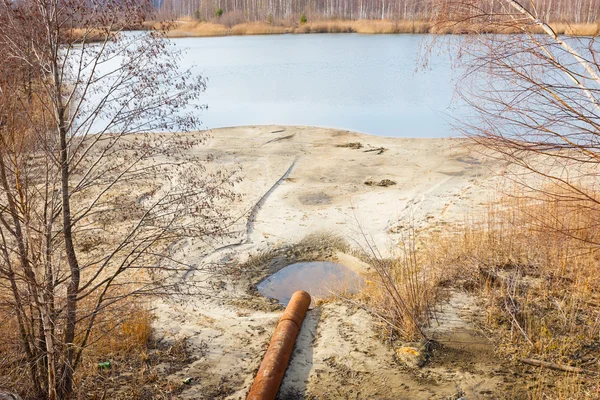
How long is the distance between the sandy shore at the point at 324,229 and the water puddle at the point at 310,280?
0.35 metres

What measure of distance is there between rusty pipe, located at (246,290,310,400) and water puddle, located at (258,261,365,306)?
0.82m

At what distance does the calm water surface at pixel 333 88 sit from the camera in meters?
15.8

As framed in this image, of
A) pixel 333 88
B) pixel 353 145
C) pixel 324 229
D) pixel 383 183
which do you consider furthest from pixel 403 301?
pixel 333 88

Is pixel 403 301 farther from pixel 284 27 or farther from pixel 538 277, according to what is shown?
pixel 284 27

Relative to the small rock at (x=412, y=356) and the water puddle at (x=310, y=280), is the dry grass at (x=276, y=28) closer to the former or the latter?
the water puddle at (x=310, y=280)

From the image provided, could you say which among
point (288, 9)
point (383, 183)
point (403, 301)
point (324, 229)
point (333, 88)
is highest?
point (288, 9)

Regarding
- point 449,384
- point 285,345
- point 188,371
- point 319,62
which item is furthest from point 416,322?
point 319,62

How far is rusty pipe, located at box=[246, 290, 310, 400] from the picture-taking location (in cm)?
491

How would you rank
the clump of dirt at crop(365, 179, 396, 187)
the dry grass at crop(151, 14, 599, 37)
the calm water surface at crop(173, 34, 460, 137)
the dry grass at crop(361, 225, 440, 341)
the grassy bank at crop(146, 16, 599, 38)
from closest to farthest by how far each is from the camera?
the dry grass at crop(361, 225, 440, 341) < the clump of dirt at crop(365, 179, 396, 187) < the calm water surface at crop(173, 34, 460, 137) < the dry grass at crop(151, 14, 599, 37) < the grassy bank at crop(146, 16, 599, 38)

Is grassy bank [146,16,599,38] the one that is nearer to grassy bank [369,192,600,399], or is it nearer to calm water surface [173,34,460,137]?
calm water surface [173,34,460,137]

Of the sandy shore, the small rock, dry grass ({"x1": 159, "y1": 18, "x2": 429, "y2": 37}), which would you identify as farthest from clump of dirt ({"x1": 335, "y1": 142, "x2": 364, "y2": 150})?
dry grass ({"x1": 159, "y1": 18, "x2": 429, "y2": 37})

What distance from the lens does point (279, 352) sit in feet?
17.5

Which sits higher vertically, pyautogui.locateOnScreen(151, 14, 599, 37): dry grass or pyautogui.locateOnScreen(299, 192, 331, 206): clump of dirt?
pyautogui.locateOnScreen(151, 14, 599, 37): dry grass

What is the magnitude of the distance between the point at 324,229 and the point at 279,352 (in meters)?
3.57
